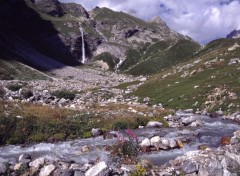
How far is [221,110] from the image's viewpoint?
45594 millimetres

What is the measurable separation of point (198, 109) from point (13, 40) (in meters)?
131

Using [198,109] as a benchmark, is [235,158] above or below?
below

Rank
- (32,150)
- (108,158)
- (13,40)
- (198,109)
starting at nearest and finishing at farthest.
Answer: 1. (108,158)
2. (32,150)
3. (198,109)
4. (13,40)

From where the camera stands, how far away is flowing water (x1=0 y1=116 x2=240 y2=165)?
2478 centimetres

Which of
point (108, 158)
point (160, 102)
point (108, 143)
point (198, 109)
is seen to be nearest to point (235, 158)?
point (108, 158)

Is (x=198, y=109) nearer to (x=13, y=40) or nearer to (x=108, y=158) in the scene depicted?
(x=108, y=158)

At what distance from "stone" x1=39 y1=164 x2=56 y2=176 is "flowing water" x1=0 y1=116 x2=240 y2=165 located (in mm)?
3622

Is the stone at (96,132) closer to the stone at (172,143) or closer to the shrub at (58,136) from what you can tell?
the shrub at (58,136)

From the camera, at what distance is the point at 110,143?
29344mm

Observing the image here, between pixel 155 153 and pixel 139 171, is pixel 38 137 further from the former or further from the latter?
pixel 139 171

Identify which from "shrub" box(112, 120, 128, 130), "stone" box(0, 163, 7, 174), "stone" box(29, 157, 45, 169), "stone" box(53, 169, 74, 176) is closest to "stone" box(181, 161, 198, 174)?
"stone" box(53, 169, 74, 176)

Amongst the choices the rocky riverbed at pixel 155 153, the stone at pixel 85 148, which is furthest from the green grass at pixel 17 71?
the stone at pixel 85 148

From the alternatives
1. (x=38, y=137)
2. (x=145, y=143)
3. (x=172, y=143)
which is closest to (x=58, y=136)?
(x=38, y=137)

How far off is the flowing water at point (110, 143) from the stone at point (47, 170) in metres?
3.62
